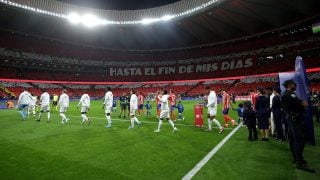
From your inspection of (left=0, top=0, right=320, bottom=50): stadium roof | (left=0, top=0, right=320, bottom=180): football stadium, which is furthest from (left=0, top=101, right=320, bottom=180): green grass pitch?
(left=0, top=0, right=320, bottom=50): stadium roof

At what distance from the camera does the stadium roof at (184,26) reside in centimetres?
3866

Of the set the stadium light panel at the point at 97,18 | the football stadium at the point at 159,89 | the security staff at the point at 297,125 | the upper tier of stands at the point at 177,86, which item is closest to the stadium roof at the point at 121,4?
the football stadium at the point at 159,89

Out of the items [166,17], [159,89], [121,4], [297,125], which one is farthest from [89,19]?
[297,125]

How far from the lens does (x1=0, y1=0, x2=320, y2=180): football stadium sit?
647 centimetres

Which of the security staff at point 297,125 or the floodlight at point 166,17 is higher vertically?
the floodlight at point 166,17

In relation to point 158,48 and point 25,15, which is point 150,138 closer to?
point 25,15

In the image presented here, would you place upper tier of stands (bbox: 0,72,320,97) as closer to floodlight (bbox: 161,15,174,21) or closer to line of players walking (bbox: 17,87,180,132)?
floodlight (bbox: 161,15,174,21)

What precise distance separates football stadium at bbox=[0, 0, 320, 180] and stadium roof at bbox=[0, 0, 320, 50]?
274 mm

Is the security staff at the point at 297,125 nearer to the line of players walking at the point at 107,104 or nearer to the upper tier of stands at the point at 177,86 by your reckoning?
the line of players walking at the point at 107,104

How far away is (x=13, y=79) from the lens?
1793 inches

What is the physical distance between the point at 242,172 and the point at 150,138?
17.1 ft

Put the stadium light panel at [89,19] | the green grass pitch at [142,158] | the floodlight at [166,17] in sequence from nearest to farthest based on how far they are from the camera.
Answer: the green grass pitch at [142,158], the stadium light panel at [89,19], the floodlight at [166,17]

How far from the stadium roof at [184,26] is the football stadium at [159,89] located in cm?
27

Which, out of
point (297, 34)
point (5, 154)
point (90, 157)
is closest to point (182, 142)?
point (90, 157)
